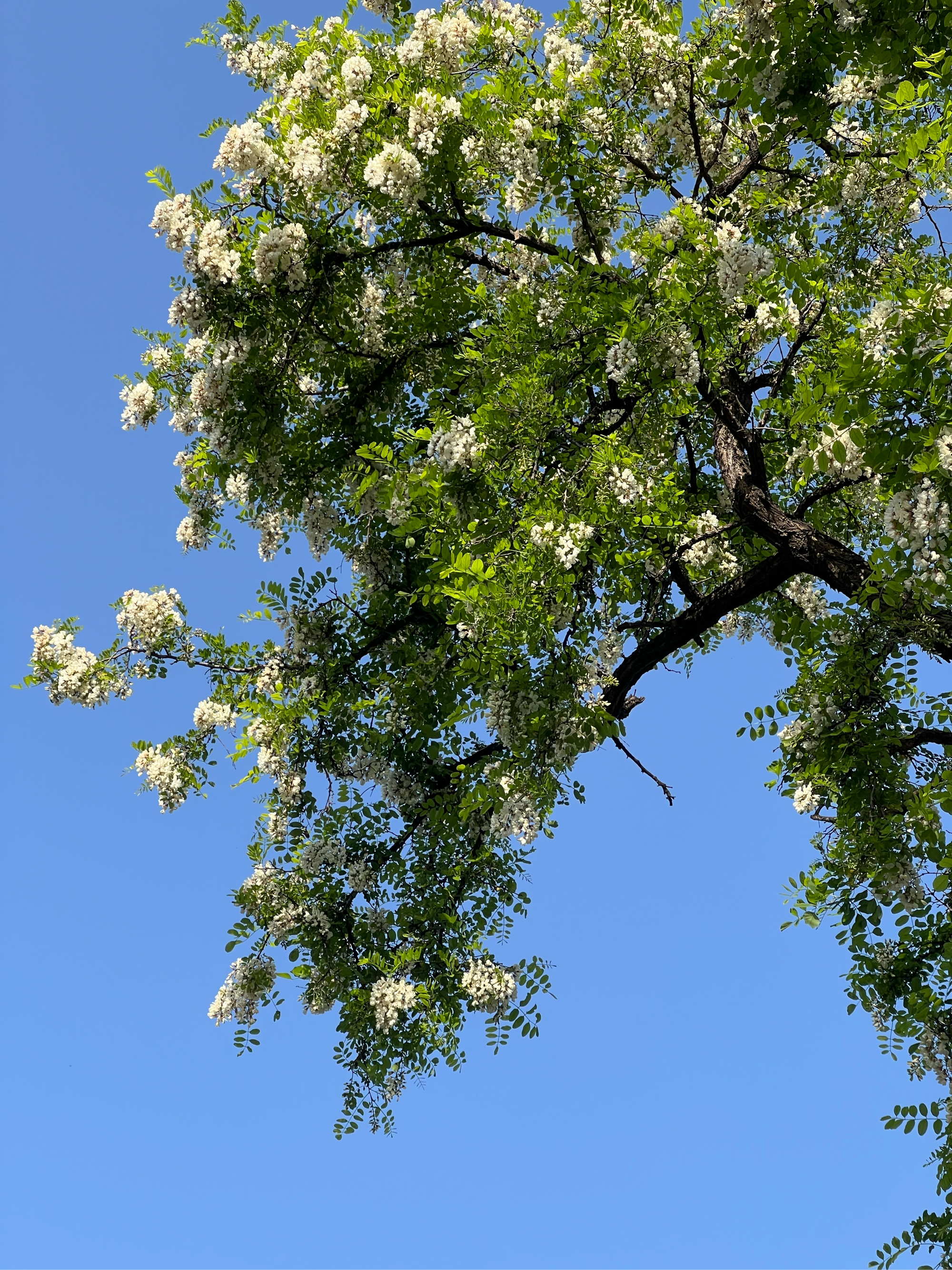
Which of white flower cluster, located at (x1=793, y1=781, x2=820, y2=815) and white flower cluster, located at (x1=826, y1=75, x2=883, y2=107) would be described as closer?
white flower cluster, located at (x1=793, y1=781, x2=820, y2=815)

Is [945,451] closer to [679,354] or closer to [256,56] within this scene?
[679,354]

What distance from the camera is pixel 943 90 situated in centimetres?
871

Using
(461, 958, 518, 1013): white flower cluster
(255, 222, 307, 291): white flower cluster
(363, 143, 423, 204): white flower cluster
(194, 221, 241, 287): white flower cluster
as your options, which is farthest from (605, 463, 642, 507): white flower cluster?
(461, 958, 518, 1013): white flower cluster

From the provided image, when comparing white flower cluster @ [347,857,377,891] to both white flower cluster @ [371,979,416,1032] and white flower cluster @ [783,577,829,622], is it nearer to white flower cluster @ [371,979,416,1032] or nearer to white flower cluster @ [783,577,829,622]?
white flower cluster @ [371,979,416,1032]

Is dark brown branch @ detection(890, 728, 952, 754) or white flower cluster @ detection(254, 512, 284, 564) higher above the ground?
white flower cluster @ detection(254, 512, 284, 564)

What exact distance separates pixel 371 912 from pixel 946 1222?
5.11 m

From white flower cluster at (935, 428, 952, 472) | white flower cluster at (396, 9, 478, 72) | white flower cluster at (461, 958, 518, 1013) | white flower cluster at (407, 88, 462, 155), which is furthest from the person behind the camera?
white flower cluster at (396, 9, 478, 72)

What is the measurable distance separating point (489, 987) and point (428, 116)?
24.3ft

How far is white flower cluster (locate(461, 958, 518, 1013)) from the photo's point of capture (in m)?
9.13

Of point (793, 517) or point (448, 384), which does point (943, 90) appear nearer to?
point (793, 517)

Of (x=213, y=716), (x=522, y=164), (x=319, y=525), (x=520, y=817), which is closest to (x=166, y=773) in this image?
(x=213, y=716)

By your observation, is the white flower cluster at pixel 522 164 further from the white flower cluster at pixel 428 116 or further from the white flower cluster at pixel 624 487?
the white flower cluster at pixel 624 487

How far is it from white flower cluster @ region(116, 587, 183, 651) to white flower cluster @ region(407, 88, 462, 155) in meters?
4.78

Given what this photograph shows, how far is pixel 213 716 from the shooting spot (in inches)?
399
